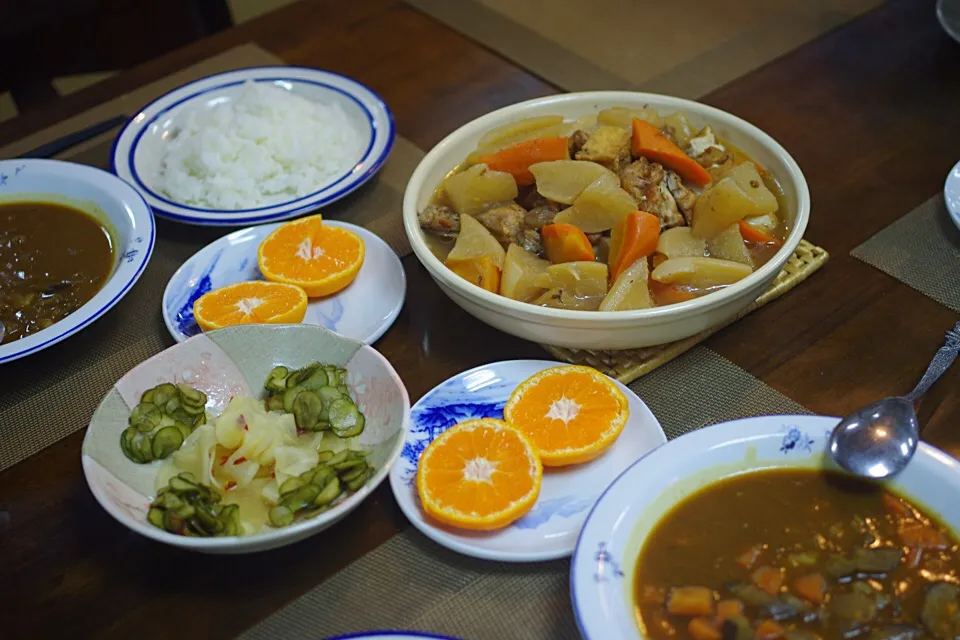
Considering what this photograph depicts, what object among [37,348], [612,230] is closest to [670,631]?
[612,230]

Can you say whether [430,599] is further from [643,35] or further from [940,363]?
[643,35]

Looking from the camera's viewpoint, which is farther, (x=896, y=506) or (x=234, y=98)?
(x=234, y=98)

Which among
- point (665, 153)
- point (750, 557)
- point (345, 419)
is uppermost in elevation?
point (665, 153)

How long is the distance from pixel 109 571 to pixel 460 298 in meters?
0.82

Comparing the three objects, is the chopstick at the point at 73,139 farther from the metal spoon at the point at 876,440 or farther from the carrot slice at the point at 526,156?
the metal spoon at the point at 876,440

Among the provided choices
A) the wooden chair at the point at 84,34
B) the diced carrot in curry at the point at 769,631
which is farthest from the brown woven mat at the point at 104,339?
the diced carrot in curry at the point at 769,631

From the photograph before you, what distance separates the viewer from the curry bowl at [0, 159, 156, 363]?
1.89m

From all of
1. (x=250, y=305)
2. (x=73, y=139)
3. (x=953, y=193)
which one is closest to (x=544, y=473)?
(x=250, y=305)

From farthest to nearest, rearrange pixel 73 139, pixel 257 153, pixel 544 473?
pixel 73 139, pixel 257 153, pixel 544 473

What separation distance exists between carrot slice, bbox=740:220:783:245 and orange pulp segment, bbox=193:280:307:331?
961mm

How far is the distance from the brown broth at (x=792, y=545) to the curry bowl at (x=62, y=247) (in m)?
1.27

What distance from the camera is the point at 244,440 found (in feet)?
5.01

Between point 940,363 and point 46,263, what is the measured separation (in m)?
2.01

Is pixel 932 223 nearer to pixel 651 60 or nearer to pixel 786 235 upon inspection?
pixel 786 235
